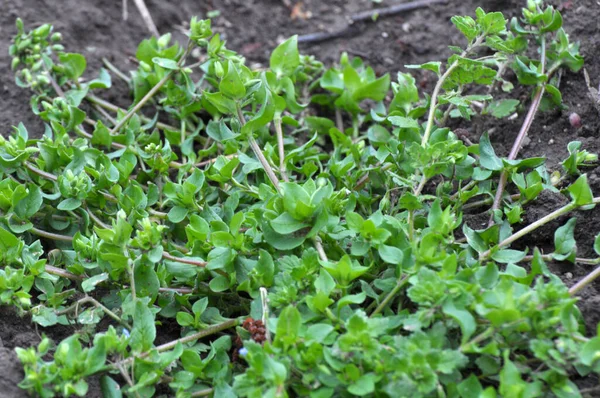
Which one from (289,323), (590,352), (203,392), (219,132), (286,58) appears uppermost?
(286,58)

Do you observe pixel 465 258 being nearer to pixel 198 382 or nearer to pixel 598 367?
pixel 598 367

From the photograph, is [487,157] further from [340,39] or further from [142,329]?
[340,39]

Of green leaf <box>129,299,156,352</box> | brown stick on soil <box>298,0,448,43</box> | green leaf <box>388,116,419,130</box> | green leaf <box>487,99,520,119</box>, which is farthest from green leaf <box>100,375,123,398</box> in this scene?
brown stick on soil <box>298,0,448,43</box>

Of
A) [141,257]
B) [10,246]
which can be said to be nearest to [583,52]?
[141,257]

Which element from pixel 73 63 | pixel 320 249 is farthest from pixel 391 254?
pixel 73 63

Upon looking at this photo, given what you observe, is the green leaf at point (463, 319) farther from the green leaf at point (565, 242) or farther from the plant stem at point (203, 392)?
the plant stem at point (203, 392)

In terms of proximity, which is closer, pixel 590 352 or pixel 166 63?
pixel 590 352

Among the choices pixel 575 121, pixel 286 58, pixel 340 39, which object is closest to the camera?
pixel 575 121
